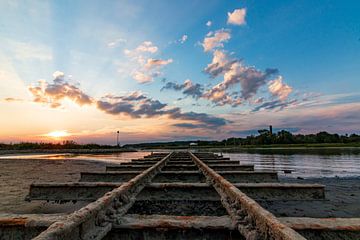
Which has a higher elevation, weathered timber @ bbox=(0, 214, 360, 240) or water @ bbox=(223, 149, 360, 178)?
weathered timber @ bbox=(0, 214, 360, 240)

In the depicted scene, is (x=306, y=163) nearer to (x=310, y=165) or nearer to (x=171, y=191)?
(x=310, y=165)

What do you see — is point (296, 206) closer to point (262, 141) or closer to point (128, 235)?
point (128, 235)

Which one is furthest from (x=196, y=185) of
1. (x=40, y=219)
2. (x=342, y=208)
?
(x=342, y=208)

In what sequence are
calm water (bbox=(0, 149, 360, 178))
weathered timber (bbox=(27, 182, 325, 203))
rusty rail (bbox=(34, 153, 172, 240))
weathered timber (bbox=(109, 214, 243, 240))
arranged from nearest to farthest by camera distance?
1. rusty rail (bbox=(34, 153, 172, 240))
2. weathered timber (bbox=(109, 214, 243, 240))
3. weathered timber (bbox=(27, 182, 325, 203))
4. calm water (bbox=(0, 149, 360, 178))

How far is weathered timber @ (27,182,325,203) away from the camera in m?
3.52

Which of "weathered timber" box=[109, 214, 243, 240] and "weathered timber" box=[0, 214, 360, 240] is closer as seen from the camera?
"weathered timber" box=[0, 214, 360, 240]

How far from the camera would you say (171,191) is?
3.64 m

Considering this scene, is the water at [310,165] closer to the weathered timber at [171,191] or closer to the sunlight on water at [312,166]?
the sunlight on water at [312,166]

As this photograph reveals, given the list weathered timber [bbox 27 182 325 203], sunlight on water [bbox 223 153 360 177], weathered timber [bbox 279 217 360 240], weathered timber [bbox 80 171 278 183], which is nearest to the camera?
weathered timber [bbox 279 217 360 240]

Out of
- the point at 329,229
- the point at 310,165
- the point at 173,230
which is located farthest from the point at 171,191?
the point at 310,165

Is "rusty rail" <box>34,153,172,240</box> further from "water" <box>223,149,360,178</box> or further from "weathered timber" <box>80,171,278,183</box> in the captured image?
"water" <box>223,149,360,178</box>

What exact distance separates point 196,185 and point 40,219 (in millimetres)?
2275

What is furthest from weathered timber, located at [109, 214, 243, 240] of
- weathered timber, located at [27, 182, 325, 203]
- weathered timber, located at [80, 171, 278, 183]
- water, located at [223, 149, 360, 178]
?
water, located at [223, 149, 360, 178]

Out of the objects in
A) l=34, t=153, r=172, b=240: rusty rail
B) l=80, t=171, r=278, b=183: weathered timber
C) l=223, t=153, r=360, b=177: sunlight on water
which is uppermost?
l=34, t=153, r=172, b=240: rusty rail
